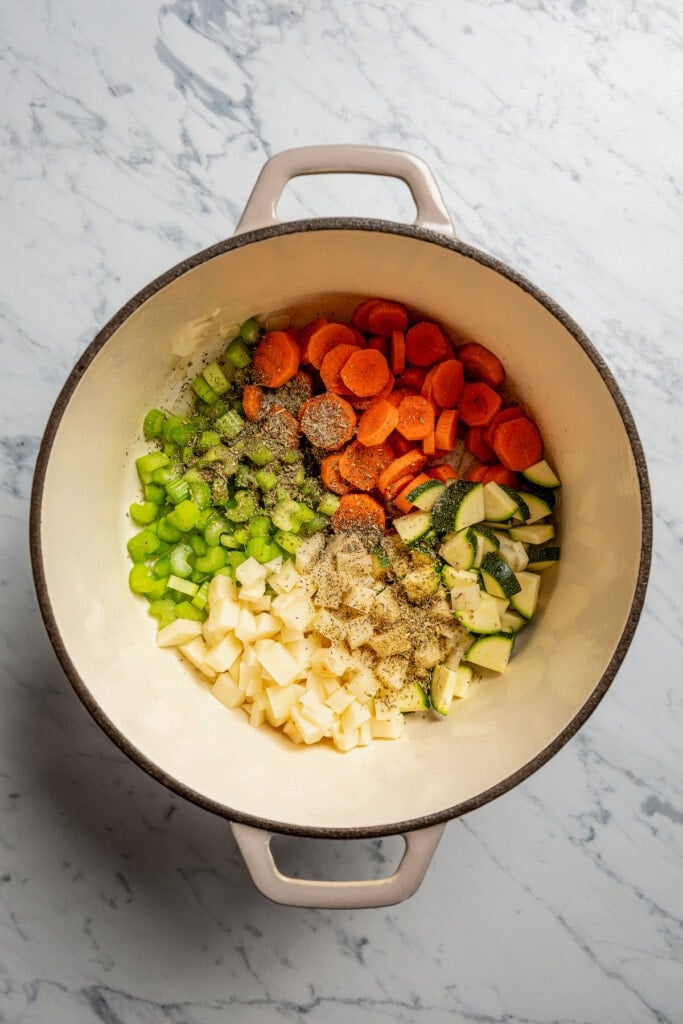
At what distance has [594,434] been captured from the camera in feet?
5.36

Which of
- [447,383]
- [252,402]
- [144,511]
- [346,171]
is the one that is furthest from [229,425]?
[346,171]

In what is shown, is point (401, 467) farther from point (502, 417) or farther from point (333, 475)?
point (502, 417)

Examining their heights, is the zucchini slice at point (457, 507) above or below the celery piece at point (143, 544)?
above

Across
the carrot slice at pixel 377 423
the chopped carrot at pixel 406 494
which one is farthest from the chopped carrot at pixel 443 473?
the carrot slice at pixel 377 423

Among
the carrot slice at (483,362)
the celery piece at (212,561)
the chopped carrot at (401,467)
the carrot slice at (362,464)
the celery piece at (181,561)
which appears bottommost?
the celery piece at (181,561)

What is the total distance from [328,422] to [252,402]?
179mm

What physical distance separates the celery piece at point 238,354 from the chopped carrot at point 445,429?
46cm

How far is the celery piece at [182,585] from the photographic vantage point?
1794mm

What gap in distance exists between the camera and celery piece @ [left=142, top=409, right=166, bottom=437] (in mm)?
1826

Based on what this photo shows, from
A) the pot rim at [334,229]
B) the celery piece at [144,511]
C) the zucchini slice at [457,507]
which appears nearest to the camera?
the pot rim at [334,229]

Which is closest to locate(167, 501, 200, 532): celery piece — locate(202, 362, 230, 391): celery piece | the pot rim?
locate(202, 362, 230, 391): celery piece

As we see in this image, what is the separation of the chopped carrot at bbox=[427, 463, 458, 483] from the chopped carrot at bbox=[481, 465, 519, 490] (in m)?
0.07

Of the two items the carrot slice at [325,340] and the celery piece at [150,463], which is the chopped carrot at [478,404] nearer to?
the carrot slice at [325,340]

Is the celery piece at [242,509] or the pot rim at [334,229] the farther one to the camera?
the celery piece at [242,509]
